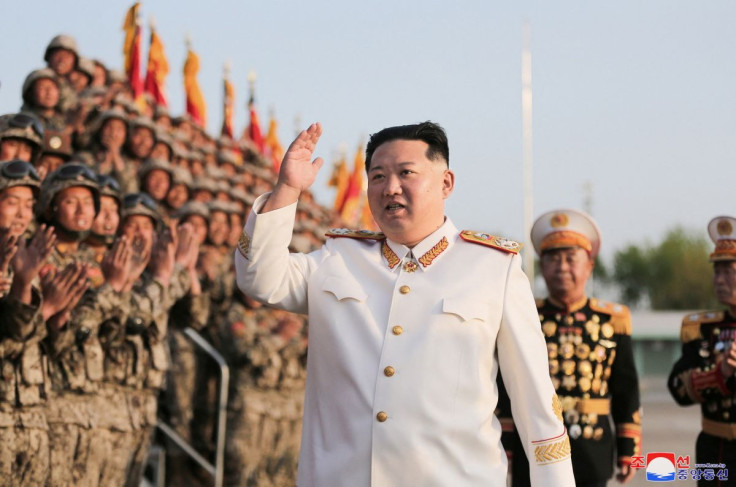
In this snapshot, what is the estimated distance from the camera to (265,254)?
3.24 meters

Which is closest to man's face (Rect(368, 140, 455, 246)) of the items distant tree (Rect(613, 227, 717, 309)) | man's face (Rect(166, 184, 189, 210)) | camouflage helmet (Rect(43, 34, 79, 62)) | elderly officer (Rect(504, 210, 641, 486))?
elderly officer (Rect(504, 210, 641, 486))

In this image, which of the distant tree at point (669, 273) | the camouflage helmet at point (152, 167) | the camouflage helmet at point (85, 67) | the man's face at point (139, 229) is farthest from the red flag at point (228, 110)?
the distant tree at point (669, 273)

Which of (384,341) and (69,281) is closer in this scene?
(384,341)

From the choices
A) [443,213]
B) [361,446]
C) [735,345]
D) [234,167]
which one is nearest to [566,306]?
[735,345]

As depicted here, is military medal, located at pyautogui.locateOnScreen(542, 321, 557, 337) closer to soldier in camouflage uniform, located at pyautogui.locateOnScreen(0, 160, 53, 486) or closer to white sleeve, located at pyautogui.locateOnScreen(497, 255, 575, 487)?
white sleeve, located at pyautogui.locateOnScreen(497, 255, 575, 487)

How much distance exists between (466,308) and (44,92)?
25.7ft

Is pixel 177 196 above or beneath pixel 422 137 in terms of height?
above

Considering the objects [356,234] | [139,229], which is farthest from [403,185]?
[139,229]

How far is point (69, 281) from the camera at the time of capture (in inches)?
210

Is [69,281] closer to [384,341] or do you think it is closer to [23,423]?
[23,423]

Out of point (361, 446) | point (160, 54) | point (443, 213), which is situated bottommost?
point (361, 446)

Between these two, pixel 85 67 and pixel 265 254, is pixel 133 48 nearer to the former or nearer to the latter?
pixel 85 67

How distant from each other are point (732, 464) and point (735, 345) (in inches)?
29.0

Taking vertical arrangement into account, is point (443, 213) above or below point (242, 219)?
below
